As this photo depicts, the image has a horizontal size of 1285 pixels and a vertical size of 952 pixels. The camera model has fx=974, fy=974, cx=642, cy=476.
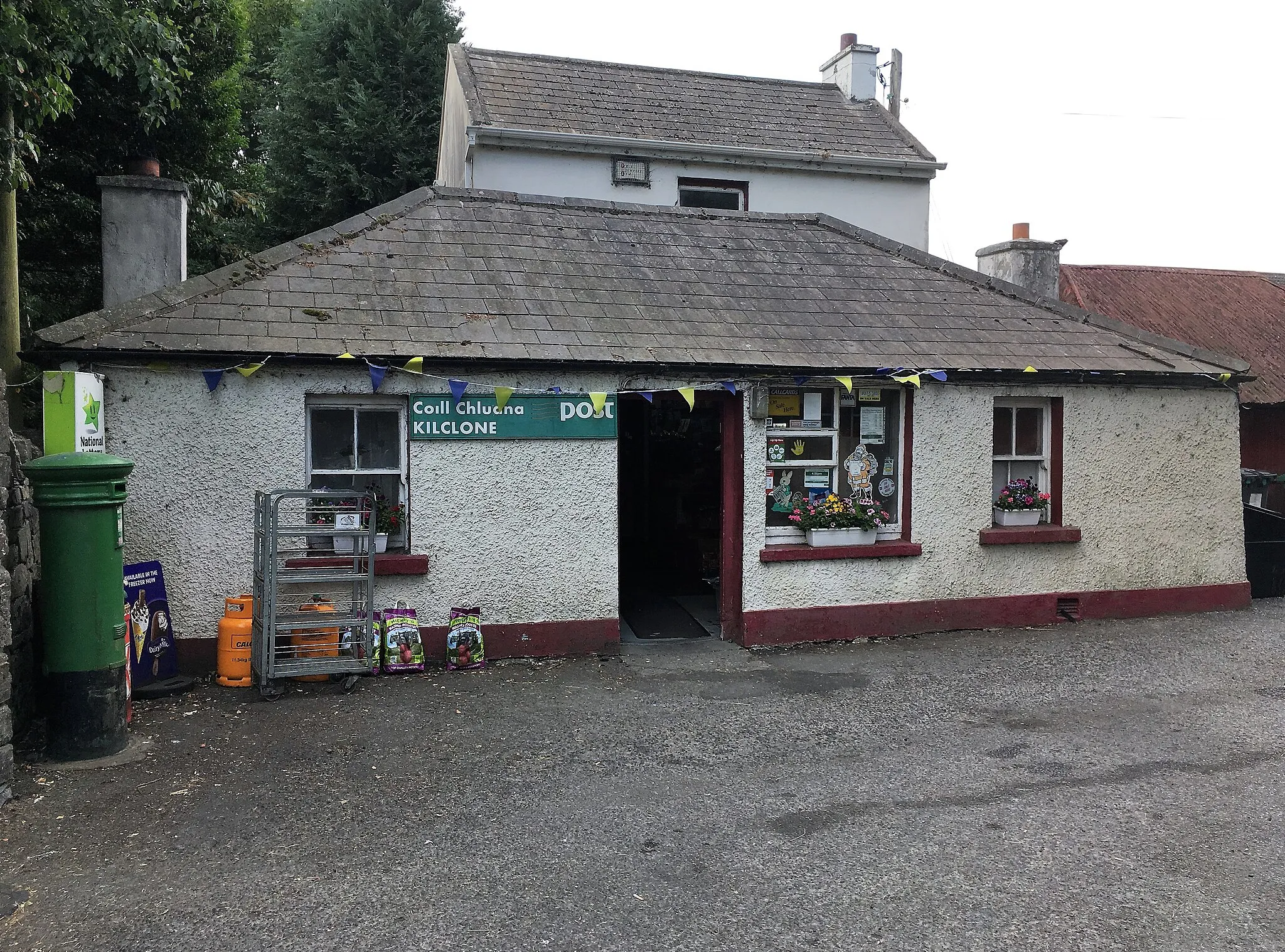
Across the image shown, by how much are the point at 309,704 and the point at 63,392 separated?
2729 mm

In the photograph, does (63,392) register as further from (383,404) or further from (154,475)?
(383,404)

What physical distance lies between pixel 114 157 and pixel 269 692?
9707 mm

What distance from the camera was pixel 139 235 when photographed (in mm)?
9094

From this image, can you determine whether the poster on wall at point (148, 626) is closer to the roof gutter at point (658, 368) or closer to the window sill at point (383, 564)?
the window sill at point (383, 564)

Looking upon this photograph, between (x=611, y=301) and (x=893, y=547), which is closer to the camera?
(x=893, y=547)

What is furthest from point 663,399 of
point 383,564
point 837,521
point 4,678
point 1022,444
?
point 4,678

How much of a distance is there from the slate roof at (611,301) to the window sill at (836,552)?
168cm

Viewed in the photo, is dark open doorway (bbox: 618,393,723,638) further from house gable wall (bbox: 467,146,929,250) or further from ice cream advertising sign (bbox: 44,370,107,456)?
ice cream advertising sign (bbox: 44,370,107,456)

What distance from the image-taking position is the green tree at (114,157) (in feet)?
42.5

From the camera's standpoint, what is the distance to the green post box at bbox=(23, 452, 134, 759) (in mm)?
5707

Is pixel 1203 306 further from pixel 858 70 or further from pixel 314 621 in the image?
pixel 314 621

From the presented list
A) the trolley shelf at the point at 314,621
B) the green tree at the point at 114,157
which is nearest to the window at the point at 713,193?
the green tree at the point at 114,157

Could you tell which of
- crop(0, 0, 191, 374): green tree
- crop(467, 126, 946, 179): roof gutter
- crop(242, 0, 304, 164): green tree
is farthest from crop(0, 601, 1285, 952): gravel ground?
crop(242, 0, 304, 164): green tree

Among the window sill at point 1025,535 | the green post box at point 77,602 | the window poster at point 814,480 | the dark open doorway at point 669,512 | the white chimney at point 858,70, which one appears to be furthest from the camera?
the white chimney at point 858,70
